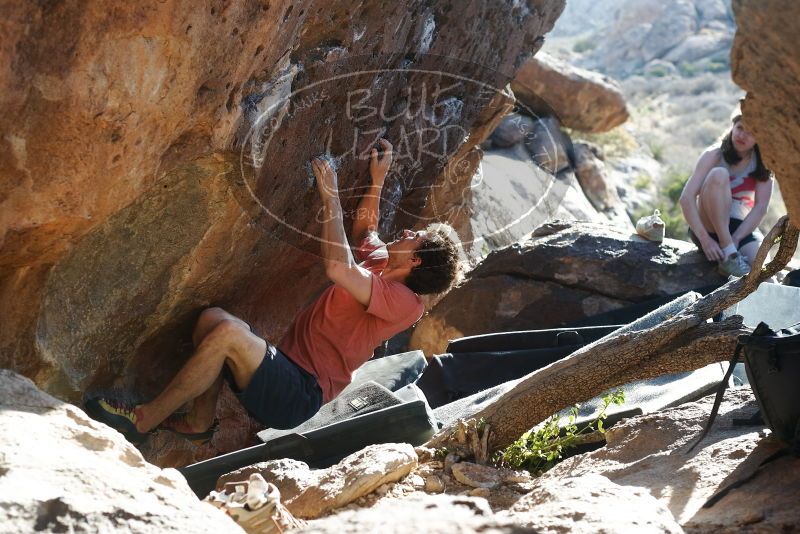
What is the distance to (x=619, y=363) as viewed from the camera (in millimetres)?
4758

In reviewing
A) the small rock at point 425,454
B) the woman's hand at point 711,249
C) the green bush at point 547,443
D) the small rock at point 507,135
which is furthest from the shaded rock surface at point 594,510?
the small rock at point 507,135

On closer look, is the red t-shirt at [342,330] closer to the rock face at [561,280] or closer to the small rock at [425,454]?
the small rock at [425,454]

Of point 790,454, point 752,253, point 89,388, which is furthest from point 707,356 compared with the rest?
point 752,253

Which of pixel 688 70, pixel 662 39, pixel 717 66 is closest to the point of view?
pixel 717 66

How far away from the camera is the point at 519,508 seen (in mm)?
3408

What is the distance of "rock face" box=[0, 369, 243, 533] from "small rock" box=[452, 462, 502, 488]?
1692 millimetres

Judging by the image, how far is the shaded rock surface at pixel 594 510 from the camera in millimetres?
2932

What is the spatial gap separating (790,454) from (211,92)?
8.21ft

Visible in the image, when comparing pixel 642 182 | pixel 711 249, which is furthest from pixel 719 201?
pixel 642 182

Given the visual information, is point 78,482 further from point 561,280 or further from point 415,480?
point 561,280

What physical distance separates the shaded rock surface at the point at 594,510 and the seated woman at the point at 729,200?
15.1 feet

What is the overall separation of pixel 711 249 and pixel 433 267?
2986mm

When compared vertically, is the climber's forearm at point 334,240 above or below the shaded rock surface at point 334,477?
above

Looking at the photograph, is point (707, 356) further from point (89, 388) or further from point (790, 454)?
point (89, 388)
